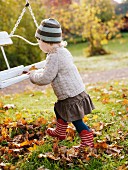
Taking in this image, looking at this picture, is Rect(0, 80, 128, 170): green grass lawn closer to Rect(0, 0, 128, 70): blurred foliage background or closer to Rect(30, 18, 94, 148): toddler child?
Rect(30, 18, 94, 148): toddler child

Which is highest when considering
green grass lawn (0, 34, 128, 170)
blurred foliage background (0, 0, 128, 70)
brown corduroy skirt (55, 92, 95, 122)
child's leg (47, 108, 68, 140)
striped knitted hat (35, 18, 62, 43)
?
striped knitted hat (35, 18, 62, 43)

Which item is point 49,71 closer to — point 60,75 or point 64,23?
point 60,75

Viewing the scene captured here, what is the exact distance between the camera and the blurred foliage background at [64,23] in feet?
37.1

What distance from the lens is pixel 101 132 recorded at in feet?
13.8

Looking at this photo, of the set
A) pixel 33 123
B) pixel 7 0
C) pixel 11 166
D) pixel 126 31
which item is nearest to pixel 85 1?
pixel 7 0

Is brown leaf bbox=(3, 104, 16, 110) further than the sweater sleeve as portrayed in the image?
Yes

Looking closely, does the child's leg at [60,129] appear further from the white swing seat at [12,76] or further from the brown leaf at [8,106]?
the brown leaf at [8,106]

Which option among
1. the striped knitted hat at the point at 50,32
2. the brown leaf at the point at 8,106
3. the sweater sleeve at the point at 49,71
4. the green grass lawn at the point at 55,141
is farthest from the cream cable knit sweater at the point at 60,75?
the brown leaf at the point at 8,106

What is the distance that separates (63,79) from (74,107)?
10.8 inches

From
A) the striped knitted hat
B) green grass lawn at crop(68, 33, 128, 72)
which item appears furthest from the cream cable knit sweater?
green grass lawn at crop(68, 33, 128, 72)

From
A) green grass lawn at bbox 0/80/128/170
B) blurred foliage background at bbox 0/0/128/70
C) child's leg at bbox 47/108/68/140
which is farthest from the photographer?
blurred foliage background at bbox 0/0/128/70

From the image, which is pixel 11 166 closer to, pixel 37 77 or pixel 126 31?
pixel 37 77

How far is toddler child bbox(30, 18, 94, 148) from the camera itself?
365 centimetres

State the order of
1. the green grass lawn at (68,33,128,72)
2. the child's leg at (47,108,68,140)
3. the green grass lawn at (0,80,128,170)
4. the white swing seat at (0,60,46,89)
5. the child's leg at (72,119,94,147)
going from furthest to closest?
1. the green grass lawn at (68,33,128,72)
2. the child's leg at (47,108,68,140)
3. the child's leg at (72,119,94,147)
4. the white swing seat at (0,60,46,89)
5. the green grass lawn at (0,80,128,170)
